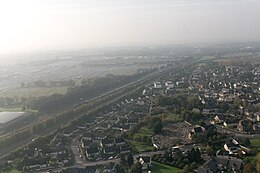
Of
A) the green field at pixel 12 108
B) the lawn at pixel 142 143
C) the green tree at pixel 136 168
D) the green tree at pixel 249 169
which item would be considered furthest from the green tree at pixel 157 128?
the green field at pixel 12 108

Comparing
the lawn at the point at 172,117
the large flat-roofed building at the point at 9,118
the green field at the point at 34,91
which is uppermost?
the large flat-roofed building at the point at 9,118

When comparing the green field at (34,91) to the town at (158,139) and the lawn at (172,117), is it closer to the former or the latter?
the town at (158,139)

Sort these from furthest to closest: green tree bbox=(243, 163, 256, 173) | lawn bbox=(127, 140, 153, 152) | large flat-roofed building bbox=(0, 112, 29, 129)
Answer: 1. large flat-roofed building bbox=(0, 112, 29, 129)
2. lawn bbox=(127, 140, 153, 152)
3. green tree bbox=(243, 163, 256, 173)

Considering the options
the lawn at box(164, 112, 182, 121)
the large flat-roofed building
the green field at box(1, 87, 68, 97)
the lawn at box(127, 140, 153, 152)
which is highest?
the large flat-roofed building

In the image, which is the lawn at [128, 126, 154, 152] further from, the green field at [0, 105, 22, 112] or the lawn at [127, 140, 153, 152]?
the green field at [0, 105, 22, 112]

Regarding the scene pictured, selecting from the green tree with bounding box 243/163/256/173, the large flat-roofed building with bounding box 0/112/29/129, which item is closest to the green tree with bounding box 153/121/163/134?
the green tree with bounding box 243/163/256/173

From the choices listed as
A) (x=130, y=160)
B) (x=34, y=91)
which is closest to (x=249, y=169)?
(x=130, y=160)

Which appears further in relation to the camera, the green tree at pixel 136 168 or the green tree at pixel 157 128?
the green tree at pixel 157 128

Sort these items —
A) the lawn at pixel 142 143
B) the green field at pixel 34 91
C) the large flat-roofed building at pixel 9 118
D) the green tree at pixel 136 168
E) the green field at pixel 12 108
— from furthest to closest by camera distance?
1. the green field at pixel 34 91
2. the green field at pixel 12 108
3. the large flat-roofed building at pixel 9 118
4. the lawn at pixel 142 143
5. the green tree at pixel 136 168

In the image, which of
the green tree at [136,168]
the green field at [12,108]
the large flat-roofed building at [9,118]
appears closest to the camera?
the green tree at [136,168]
